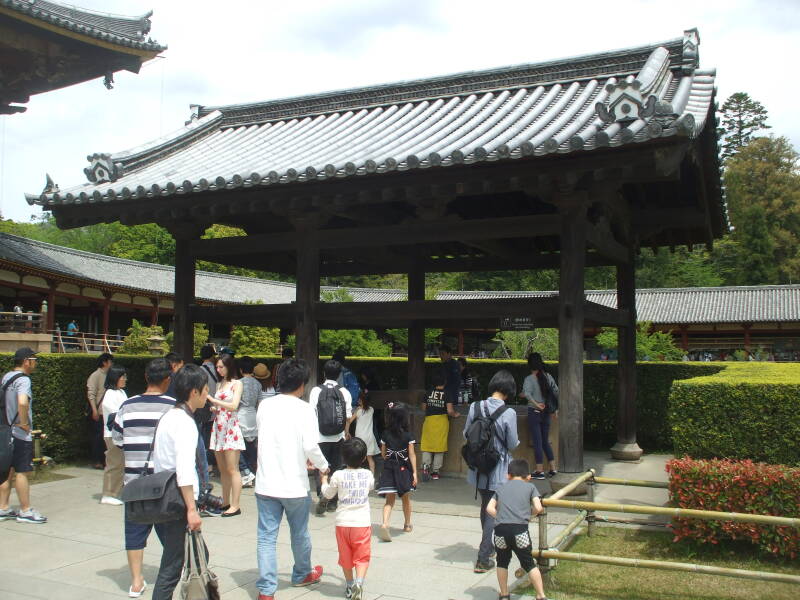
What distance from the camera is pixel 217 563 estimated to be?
628 cm

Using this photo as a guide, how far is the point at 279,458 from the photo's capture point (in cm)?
518

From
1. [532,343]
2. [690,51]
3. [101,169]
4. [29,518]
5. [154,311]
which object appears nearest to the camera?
[29,518]

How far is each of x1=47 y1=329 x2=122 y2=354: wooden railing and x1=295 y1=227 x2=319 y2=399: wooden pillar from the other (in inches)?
862

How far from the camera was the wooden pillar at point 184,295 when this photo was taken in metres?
10.8

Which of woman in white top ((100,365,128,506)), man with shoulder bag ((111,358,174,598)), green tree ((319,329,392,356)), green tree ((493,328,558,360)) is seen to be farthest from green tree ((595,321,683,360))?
man with shoulder bag ((111,358,174,598))

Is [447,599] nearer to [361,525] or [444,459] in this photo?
[361,525]

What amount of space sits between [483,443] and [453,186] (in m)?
3.33

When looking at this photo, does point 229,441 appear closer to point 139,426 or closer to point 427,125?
point 139,426

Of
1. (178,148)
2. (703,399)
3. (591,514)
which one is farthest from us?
(178,148)

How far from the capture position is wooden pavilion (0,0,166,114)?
53.5 ft

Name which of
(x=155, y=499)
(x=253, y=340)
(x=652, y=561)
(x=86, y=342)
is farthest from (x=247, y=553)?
(x=86, y=342)

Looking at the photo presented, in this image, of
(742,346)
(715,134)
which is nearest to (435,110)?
(715,134)

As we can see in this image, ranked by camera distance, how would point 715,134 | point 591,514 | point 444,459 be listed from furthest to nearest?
1. point 444,459
2. point 715,134
3. point 591,514

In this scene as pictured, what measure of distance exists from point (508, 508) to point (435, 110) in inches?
304
